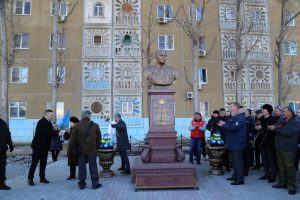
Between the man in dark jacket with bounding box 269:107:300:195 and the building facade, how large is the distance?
57.1 feet

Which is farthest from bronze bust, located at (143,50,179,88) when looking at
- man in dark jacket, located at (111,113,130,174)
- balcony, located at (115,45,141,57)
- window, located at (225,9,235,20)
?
window, located at (225,9,235,20)

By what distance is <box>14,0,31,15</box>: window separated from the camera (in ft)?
85.3

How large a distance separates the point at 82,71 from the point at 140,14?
6.73 m

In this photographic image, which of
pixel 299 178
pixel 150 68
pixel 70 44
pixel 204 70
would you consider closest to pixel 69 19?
pixel 70 44

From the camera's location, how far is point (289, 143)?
771cm

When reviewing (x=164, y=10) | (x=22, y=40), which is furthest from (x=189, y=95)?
(x=22, y=40)

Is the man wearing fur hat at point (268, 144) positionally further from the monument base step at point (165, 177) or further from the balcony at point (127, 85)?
the balcony at point (127, 85)

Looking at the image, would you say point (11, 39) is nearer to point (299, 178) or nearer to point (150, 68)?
point (150, 68)

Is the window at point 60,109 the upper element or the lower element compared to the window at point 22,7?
lower

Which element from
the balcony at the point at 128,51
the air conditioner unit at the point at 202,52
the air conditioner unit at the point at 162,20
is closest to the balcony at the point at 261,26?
the air conditioner unit at the point at 202,52

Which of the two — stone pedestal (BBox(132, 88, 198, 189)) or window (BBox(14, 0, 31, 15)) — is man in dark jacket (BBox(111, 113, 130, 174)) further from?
window (BBox(14, 0, 31, 15))

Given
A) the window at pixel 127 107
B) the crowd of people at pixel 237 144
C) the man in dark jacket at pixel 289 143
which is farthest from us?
the window at pixel 127 107

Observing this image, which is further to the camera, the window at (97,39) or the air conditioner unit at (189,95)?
the window at (97,39)

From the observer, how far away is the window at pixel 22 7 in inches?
1023
